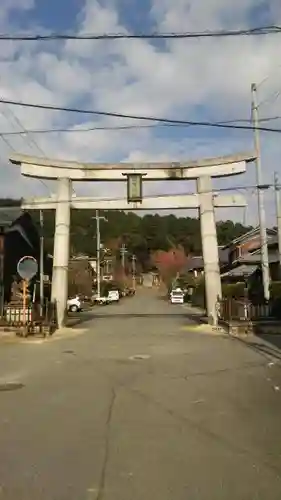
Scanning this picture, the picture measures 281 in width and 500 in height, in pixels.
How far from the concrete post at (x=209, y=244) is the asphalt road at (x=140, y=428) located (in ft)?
35.9

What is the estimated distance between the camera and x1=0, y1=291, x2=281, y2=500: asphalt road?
5.25 m

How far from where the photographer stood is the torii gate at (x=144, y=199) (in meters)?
26.2

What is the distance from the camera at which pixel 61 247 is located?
2647 centimetres

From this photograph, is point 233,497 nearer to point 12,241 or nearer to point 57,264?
point 57,264

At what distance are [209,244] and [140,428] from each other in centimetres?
1946

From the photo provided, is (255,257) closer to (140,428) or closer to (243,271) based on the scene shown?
(243,271)

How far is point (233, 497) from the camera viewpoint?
4.88 meters

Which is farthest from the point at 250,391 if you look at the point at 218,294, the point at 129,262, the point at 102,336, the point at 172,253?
the point at 129,262

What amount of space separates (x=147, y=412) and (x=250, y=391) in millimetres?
2522

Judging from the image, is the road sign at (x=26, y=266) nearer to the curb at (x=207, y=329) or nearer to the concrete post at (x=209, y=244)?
the curb at (x=207, y=329)

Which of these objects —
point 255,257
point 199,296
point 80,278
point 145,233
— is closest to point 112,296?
point 80,278

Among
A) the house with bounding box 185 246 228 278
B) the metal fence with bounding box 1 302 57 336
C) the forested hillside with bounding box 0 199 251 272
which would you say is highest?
the forested hillside with bounding box 0 199 251 272

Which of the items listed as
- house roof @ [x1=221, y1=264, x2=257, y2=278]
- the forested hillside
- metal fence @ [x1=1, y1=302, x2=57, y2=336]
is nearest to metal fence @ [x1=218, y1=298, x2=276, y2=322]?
metal fence @ [x1=1, y1=302, x2=57, y2=336]

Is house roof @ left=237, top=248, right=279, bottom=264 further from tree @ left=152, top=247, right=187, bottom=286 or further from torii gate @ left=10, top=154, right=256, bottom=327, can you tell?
tree @ left=152, top=247, right=187, bottom=286
